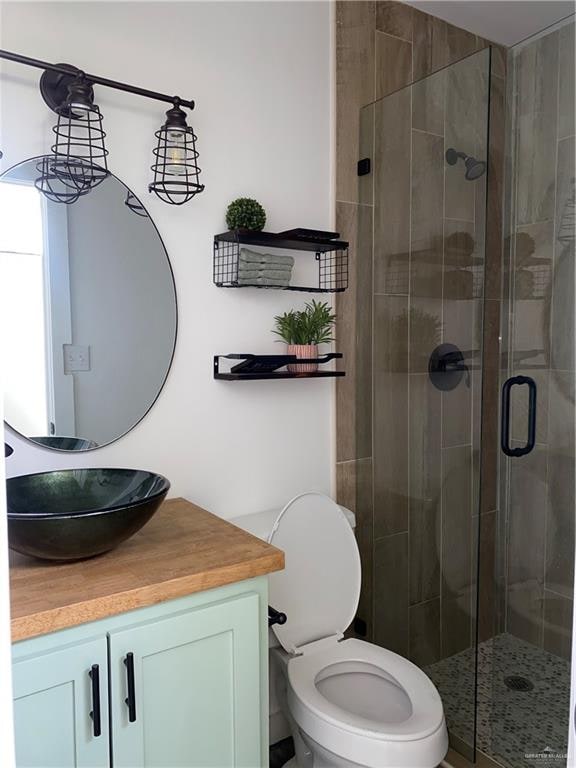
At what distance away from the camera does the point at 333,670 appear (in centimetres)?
183

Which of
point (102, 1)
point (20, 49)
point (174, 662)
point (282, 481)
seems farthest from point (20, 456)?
point (102, 1)

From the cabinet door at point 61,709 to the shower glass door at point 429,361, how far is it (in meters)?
1.30

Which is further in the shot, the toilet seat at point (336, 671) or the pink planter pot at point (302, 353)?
the pink planter pot at point (302, 353)

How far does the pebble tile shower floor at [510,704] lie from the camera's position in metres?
2.01

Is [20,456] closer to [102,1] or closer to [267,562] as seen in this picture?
[267,562]

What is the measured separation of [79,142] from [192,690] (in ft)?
4.76

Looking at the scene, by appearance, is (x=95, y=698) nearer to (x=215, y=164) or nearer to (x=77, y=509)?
(x=77, y=509)

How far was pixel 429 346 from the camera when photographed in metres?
2.13

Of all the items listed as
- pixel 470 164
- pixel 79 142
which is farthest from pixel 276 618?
pixel 470 164

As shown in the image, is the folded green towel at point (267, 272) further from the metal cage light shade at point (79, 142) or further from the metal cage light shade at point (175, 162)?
the metal cage light shade at point (79, 142)

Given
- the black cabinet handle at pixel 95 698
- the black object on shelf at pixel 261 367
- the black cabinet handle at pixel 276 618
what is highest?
the black object on shelf at pixel 261 367

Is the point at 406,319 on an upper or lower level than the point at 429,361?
upper

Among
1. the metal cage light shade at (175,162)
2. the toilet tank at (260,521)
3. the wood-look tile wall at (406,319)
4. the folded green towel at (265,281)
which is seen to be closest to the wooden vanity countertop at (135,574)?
the toilet tank at (260,521)

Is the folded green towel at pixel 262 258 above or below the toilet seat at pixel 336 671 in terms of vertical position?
above
